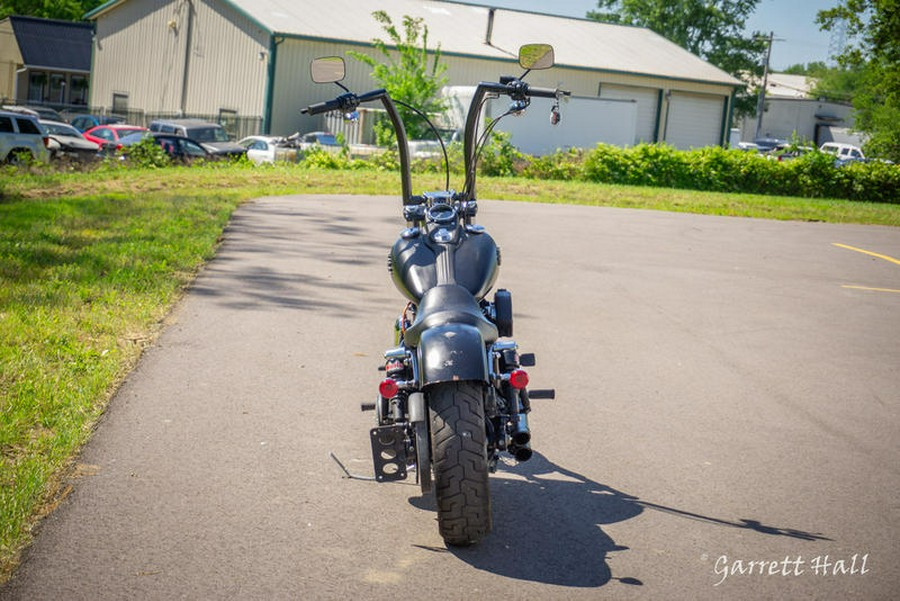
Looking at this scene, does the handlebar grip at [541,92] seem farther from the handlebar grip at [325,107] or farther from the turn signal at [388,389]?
the turn signal at [388,389]

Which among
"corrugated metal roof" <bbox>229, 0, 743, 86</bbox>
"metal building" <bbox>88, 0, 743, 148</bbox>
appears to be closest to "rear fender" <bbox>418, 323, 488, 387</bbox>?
"metal building" <bbox>88, 0, 743, 148</bbox>

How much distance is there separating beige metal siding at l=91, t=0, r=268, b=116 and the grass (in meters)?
18.0

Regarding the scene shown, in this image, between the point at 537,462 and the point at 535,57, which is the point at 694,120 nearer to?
the point at 535,57

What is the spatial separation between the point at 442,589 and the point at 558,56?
4221 centimetres

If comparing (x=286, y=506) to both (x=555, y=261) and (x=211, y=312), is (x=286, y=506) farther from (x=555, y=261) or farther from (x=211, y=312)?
(x=555, y=261)

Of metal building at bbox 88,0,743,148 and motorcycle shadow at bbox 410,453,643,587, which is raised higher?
metal building at bbox 88,0,743,148

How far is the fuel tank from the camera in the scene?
452cm

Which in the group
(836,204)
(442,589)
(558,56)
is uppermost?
(558,56)

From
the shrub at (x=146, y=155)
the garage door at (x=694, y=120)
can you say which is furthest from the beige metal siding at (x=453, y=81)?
the shrub at (x=146, y=155)

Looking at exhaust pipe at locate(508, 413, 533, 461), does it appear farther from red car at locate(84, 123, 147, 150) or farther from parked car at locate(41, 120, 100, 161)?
red car at locate(84, 123, 147, 150)

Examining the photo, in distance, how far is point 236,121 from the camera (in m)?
38.0

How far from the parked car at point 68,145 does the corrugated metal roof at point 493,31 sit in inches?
356

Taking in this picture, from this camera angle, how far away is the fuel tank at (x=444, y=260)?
4516 millimetres

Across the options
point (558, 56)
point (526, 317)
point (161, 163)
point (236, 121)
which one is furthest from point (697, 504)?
point (558, 56)
